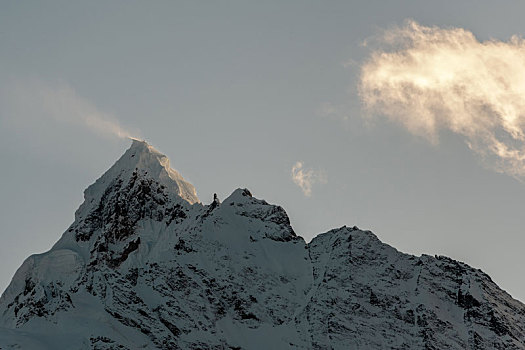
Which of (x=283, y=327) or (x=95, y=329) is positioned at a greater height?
(x=283, y=327)

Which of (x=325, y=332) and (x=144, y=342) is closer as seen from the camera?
(x=144, y=342)

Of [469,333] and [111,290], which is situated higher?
[469,333]

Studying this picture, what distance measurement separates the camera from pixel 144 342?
178m

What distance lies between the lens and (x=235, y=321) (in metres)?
196

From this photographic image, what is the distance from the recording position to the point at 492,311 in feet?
656

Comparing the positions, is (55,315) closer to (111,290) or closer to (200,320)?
(111,290)

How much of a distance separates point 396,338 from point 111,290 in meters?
47.7

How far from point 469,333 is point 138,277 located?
185 ft

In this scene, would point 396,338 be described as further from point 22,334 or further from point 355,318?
point 22,334

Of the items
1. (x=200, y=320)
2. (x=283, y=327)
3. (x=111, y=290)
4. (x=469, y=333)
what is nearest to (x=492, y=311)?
(x=469, y=333)

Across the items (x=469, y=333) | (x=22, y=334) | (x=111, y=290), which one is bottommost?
(x=22, y=334)

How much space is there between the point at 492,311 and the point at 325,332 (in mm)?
29757

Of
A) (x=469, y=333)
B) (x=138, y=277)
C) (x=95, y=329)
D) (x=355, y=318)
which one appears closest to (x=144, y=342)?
(x=95, y=329)

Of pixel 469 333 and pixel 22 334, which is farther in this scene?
pixel 469 333
